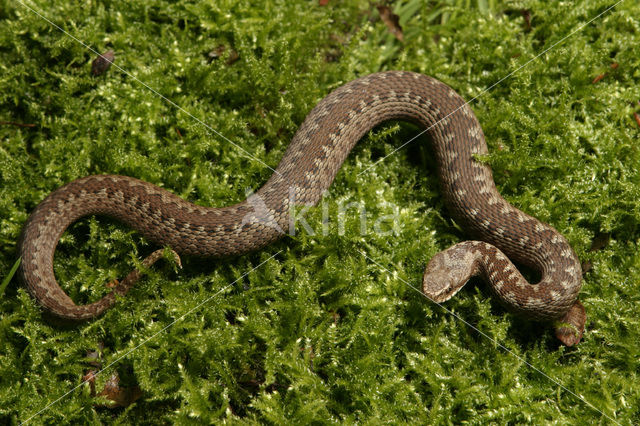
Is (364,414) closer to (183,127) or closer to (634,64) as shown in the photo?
(183,127)

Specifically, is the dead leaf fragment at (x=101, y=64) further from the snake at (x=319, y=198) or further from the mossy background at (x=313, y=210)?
the snake at (x=319, y=198)

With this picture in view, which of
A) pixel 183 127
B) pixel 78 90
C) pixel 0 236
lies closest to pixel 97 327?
pixel 0 236
